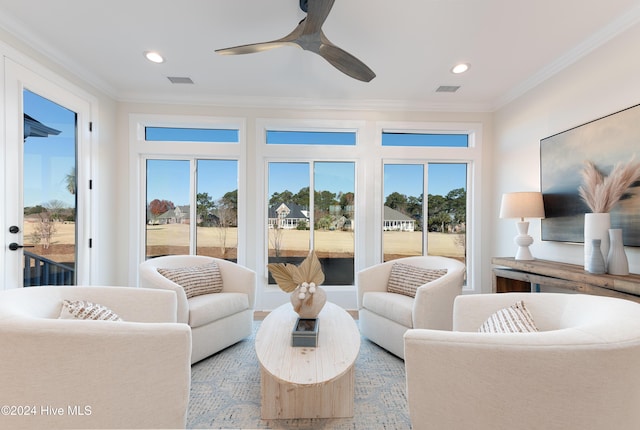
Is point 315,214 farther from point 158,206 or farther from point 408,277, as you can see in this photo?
point 158,206

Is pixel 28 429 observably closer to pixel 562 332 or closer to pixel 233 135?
pixel 562 332

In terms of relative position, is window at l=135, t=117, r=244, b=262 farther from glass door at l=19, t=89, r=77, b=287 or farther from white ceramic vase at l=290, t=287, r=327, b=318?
white ceramic vase at l=290, t=287, r=327, b=318

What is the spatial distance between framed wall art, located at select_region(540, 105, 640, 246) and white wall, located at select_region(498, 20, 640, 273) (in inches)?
3.3

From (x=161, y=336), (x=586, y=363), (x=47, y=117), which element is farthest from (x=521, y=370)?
(x=47, y=117)

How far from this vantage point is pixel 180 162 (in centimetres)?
375

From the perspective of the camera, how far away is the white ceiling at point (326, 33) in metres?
2.06

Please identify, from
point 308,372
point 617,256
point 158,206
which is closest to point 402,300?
point 308,372

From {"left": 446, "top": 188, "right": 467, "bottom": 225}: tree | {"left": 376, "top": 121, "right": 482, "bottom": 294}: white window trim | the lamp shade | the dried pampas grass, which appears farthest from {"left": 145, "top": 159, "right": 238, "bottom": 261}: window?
the dried pampas grass

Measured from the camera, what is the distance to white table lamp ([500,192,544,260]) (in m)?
2.74

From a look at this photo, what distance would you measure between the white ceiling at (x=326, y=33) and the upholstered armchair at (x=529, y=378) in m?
2.21

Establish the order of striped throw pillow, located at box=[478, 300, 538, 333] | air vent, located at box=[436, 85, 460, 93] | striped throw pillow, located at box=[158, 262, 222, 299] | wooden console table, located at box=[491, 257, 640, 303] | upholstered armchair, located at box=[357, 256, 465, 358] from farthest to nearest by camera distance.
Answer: air vent, located at box=[436, 85, 460, 93]
striped throw pillow, located at box=[158, 262, 222, 299]
upholstered armchair, located at box=[357, 256, 465, 358]
wooden console table, located at box=[491, 257, 640, 303]
striped throw pillow, located at box=[478, 300, 538, 333]

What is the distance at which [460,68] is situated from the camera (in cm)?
287

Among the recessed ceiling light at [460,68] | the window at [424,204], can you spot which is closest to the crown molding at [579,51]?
the recessed ceiling light at [460,68]

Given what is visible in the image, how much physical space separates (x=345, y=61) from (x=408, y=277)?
2041mm
